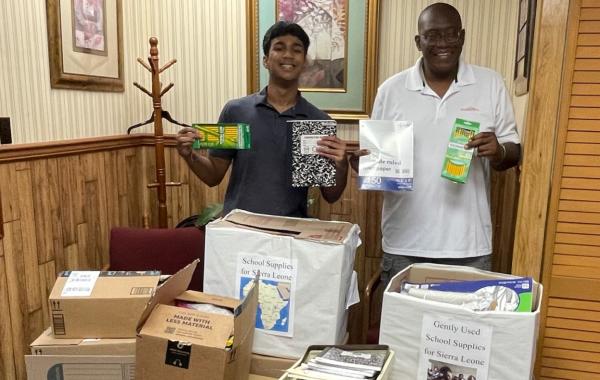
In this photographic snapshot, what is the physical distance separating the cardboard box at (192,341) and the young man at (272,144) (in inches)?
20.0

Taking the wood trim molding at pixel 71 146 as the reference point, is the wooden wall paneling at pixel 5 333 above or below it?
below

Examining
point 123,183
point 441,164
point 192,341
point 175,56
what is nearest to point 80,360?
point 192,341

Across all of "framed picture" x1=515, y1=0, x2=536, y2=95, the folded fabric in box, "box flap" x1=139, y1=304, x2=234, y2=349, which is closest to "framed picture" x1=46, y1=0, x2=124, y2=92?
"box flap" x1=139, y1=304, x2=234, y2=349

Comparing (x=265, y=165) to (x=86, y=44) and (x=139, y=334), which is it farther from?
(x=86, y=44)

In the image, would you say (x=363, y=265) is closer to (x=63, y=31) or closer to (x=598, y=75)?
(x=598, y=75)

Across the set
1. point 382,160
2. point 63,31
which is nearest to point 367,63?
point 382,160

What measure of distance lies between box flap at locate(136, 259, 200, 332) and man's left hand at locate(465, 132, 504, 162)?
0.92 metres

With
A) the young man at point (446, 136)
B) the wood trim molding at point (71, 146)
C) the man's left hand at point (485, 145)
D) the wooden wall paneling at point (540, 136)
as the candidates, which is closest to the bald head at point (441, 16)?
the young man at point (446, 136)

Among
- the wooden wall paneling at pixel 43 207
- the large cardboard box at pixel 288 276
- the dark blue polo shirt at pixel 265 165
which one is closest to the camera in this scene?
the large cardboard box at pixel 288 276

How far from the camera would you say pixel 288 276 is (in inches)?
50.3

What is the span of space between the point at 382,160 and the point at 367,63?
0.98 meters

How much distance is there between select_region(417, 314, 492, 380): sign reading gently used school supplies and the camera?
3.50 feet

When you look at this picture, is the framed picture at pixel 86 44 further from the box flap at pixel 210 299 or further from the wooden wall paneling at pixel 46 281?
the box flap at pixel 210 299

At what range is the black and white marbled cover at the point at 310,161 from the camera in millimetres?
1485
